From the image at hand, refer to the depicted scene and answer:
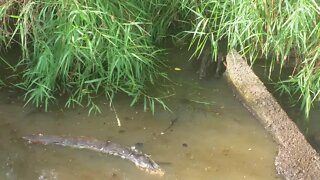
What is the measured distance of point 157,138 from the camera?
3475 millimetres

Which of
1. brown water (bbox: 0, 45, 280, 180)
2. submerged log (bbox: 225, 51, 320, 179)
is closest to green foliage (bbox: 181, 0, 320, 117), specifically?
submerged log (bbox: 225, 51, 320, 179)

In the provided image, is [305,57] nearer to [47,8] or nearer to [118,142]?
[118,142]

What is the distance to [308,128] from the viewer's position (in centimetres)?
364

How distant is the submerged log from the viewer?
319 cm

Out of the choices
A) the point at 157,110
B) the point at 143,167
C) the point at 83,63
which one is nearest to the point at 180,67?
the point at 157,110

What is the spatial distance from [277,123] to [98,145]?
3.91 ft

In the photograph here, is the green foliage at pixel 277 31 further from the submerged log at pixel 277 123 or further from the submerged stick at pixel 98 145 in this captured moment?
the submerged stick at pixel 98 145

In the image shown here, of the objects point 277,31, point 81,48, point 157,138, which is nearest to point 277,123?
point 277,31

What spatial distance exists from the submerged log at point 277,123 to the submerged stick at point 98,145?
82cm

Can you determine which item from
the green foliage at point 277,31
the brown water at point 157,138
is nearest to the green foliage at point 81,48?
the brown water at point 157,138

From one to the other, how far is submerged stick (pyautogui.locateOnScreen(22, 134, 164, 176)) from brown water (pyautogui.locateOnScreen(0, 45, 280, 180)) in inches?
1.6

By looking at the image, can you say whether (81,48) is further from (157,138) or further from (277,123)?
(277,123)

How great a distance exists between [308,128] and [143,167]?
1211 millimetres

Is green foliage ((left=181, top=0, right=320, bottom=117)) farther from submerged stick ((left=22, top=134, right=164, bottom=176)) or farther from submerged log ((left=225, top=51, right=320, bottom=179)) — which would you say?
submerged stick ((left=22, top=134, right=164, bottom=176))
